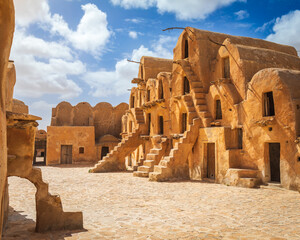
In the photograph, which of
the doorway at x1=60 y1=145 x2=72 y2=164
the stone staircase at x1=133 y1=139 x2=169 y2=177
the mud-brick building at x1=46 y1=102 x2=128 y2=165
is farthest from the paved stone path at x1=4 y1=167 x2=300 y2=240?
the doorway at x1=60 y1=145 x2=72 y2=164

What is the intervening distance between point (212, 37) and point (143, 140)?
9.79m

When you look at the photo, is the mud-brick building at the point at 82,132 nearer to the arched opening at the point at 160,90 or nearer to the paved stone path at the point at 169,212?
the arched opening at the point at 160,90

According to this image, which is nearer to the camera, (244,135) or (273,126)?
(273,126)

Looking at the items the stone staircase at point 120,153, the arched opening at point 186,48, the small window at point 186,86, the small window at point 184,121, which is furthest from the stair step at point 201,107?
the stone staircase at point 120,153

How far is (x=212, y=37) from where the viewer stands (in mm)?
17812

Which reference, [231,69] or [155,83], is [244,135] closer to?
[231,69]

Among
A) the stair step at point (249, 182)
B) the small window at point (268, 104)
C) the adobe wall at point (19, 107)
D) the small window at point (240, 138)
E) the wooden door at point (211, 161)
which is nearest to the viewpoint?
the stair step at point (249, 182)

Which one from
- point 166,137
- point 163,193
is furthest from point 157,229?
point 166,137

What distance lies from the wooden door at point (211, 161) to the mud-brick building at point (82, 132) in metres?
14.3

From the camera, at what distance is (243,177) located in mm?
13141

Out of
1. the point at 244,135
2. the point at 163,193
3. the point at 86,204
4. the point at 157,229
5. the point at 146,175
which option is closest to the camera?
the point at 157,229

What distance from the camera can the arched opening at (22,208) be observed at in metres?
7.11

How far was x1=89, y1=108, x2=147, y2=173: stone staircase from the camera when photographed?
2048cm

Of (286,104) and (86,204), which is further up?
(286,104)
